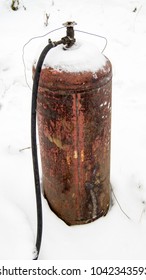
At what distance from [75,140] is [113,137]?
1.03 metres

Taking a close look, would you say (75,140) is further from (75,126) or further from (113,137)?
(113,137)

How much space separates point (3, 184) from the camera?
2105mm

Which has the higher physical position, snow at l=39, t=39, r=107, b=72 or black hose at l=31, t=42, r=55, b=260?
snow at l=39, t=39, r=107, b=72

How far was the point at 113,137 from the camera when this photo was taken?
2592mm

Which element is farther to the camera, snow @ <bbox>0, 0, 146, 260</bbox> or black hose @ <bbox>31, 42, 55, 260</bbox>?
snow @ <bbox>0, 0, 146, 260</bbox>

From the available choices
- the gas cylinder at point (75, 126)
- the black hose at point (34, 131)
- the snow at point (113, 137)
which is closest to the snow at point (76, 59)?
the gas cylinder at point (75, 126)

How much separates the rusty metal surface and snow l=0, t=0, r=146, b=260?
0.47ft

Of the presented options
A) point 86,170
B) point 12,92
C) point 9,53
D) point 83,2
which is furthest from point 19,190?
point 83,2

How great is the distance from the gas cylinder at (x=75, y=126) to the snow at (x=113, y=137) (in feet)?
0.56

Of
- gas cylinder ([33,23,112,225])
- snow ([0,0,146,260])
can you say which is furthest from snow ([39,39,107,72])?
snow ([0,0,146,260])

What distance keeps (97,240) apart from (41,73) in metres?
0.97

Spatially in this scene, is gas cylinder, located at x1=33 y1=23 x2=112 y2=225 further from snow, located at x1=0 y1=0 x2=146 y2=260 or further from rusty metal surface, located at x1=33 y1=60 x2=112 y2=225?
snow, located at x1=0 y1=0 x2=146 y2=260

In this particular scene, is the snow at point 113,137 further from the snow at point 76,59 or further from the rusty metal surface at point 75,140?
the snow at point 76,59

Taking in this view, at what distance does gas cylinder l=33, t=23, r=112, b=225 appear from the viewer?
148 centimetres
